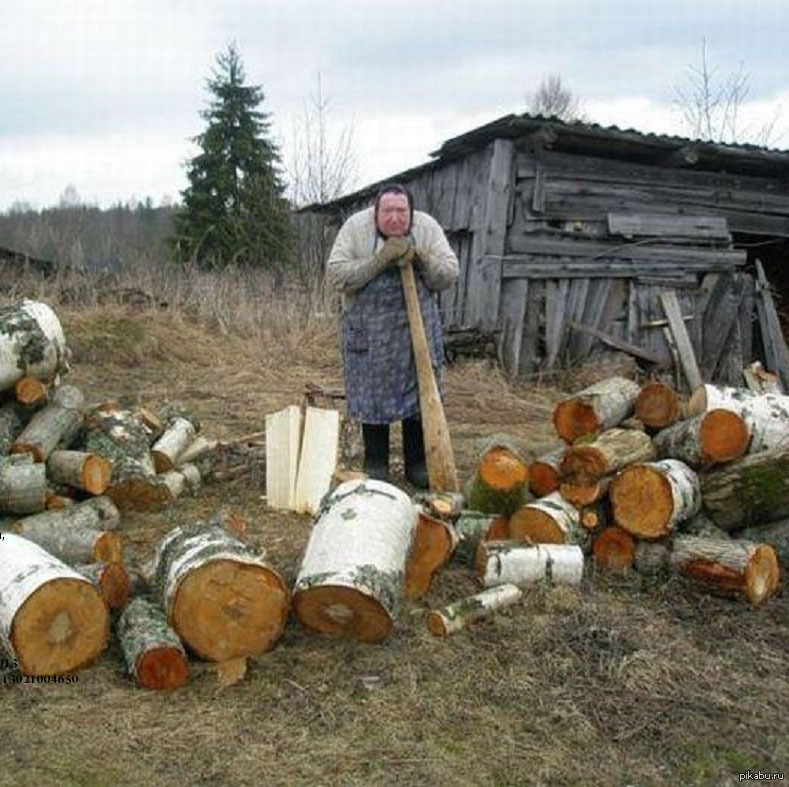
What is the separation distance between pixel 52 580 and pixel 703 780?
2.12 meters

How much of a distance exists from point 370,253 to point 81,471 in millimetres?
1956

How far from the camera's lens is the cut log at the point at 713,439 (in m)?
4.00

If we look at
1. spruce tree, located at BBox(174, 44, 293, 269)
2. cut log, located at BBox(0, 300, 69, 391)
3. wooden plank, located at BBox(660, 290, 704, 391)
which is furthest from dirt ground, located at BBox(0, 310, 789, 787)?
spruce tree, located at BBox(174, 44, 293, 269)

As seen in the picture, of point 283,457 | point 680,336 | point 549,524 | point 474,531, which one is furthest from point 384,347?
point 680,336

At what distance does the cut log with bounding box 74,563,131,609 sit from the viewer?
3189 millimetres

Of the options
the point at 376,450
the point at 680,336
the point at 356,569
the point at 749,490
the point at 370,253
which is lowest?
the point at 356,569

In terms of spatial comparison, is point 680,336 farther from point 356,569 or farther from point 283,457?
point 356,569

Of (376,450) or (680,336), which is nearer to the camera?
(376,450)

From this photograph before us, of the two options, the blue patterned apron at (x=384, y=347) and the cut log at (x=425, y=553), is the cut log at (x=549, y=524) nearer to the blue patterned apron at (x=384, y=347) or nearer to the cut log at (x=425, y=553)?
the cut log at (x=425, y=553)

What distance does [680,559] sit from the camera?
149 inches

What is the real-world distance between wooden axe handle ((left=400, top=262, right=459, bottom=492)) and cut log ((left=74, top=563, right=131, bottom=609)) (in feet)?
6.07

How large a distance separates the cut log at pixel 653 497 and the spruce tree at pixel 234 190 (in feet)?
65.5

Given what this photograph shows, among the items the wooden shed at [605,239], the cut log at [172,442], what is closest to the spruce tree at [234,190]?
the wooden shed at [605,239]

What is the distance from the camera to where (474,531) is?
3.95 m
